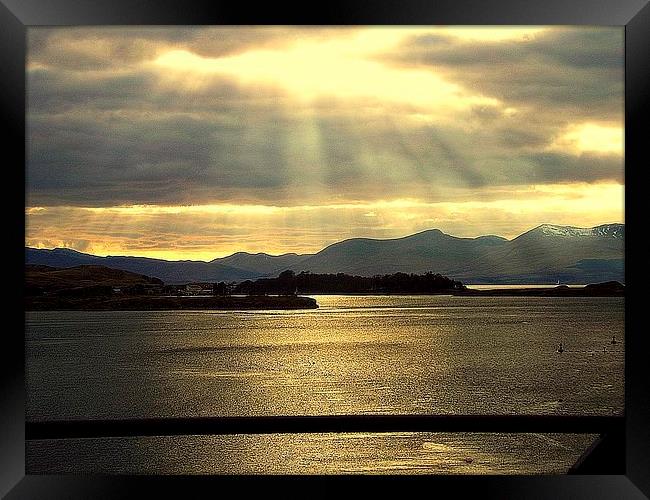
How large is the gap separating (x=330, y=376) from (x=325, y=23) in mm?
24519

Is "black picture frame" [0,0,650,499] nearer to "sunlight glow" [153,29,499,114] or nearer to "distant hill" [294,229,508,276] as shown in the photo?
"distant hill" [294,229,508,276]

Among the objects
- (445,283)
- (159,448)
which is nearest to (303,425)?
(159,448)

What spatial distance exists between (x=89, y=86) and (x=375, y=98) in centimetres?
1076

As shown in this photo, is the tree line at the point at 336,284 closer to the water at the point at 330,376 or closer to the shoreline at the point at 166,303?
the shoreline at the point at 166,303

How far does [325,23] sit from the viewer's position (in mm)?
1696

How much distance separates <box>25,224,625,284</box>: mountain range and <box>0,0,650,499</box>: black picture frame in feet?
68.9

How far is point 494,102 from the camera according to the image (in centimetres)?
2927

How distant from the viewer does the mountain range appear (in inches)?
899

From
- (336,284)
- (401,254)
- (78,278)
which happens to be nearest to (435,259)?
(401,254)

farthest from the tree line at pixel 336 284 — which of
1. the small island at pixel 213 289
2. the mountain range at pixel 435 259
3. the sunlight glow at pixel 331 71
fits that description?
the sunlight glow at pixel 331 71

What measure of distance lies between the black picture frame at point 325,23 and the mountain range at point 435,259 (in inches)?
827

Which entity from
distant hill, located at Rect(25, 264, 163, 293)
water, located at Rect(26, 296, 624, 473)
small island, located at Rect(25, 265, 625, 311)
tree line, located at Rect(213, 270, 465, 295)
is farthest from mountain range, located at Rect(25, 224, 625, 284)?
water, located at Rect(26, 296, 624, 473)

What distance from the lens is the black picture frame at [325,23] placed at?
168cm

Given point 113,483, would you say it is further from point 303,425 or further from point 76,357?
point 76,357
